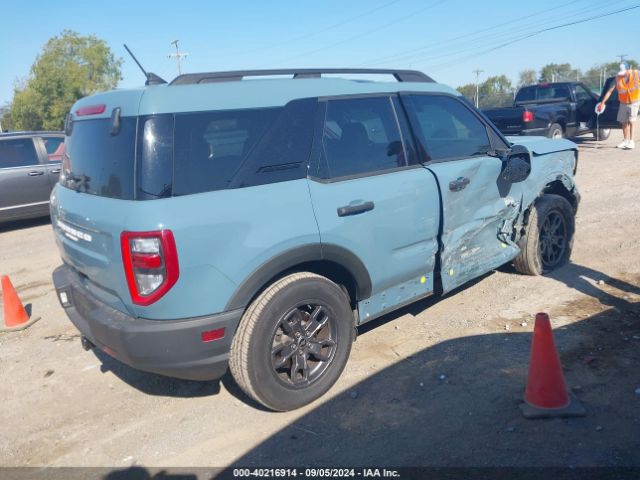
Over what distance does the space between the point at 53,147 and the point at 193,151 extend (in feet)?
27.0

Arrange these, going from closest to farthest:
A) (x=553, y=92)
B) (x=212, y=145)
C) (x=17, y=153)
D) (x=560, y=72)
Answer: (x=212, y=145) < (x=17, y=153) < (x=553, y=92) < (x=560, y=72)

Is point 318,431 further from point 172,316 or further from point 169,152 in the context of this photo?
point 169,152

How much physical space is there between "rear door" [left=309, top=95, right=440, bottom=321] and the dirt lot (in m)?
0.57

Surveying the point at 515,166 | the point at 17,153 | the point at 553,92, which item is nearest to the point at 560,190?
the point at 515,166

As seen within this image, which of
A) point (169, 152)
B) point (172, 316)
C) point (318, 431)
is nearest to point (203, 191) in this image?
point (169, 152)

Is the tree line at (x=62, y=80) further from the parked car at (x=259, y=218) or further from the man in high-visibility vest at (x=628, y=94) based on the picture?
the parked car at (x=259, y=218)

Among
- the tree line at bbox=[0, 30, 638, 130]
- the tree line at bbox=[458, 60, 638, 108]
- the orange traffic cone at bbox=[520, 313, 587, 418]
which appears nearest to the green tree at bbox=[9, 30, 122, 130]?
the tree line at bbox=[0, 30, 638, 130]

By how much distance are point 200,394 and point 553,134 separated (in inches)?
509

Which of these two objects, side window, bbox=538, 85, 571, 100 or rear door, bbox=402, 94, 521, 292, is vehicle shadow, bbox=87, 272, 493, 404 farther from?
side window, bbox=538, 85, 571, 100

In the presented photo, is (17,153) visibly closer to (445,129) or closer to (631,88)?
(445,129)

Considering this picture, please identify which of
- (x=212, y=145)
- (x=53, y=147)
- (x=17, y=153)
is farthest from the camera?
(x=53, y=147)

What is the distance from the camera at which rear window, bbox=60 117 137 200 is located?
2.92 meters

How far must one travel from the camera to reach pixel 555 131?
554 inches

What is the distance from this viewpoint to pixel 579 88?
1523 cm
